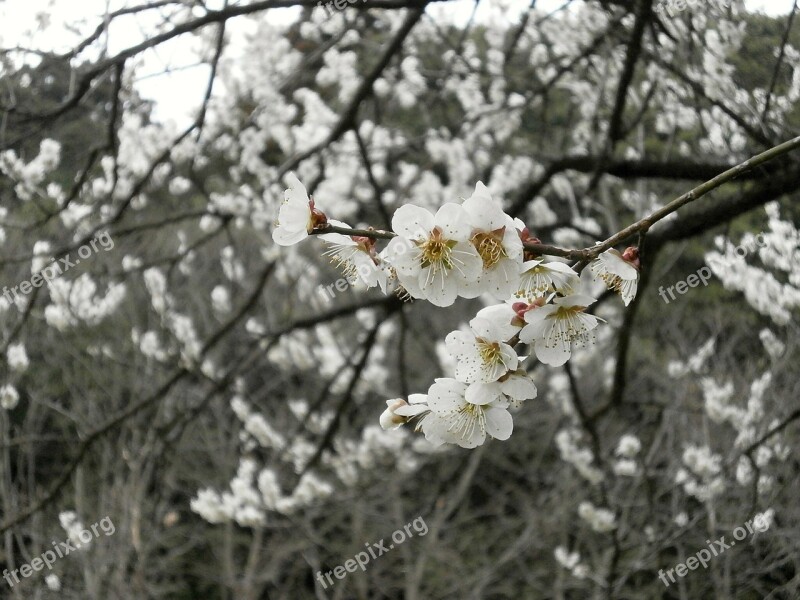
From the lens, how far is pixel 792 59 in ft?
6.73

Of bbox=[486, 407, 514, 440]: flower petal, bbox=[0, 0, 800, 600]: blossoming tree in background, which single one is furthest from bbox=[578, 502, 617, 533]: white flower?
bbox=[486, 407, 514, 440]: flower petal

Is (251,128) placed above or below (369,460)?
above

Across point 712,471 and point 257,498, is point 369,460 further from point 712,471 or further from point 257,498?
point 712,471

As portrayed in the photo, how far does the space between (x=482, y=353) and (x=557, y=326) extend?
10cm

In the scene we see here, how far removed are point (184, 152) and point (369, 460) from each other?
2.63 m

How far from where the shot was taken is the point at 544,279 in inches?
38.7

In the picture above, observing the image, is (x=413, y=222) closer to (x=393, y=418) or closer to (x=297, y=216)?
(x=297, y=216)

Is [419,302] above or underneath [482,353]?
above

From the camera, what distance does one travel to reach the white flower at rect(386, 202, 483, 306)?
37.4 inches

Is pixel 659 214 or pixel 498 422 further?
pixel 498 422

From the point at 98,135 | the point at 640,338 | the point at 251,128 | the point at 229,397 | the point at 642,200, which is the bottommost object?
the point at 640,338

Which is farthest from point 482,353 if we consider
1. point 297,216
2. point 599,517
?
point 599,517

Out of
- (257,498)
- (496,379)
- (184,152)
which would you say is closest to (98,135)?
A: (184,152)

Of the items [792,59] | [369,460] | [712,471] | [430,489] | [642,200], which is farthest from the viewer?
[430,489]
